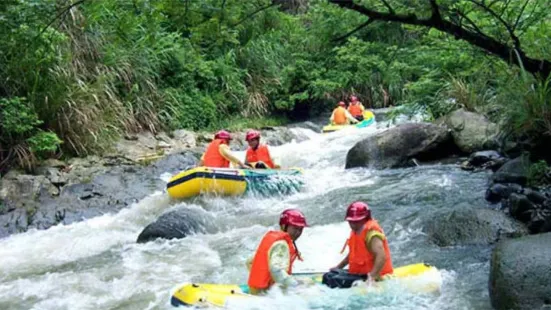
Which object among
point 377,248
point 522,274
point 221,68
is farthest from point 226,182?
point 221,68

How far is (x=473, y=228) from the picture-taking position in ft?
21.1

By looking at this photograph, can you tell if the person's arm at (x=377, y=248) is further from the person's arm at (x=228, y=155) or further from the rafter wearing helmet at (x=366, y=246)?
the person's arm at (x=228, y=155)

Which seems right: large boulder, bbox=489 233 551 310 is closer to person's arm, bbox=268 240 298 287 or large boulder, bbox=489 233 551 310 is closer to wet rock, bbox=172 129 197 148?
person's arm, bbox=268 240 298 287

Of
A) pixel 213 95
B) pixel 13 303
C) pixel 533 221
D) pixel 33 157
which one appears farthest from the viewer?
pixel 213 95

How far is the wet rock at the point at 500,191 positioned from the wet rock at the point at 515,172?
115mm

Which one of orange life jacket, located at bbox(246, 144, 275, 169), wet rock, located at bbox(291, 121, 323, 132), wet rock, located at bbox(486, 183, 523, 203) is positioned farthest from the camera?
wet rock, located at bbox(291, 121, 323, 132)

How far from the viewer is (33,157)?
9.24 metres

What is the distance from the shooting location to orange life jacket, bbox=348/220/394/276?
4.89 metres

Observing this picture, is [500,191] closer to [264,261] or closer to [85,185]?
[264,261]

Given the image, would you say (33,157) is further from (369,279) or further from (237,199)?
(369,279)

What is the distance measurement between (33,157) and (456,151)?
6937 millimetres

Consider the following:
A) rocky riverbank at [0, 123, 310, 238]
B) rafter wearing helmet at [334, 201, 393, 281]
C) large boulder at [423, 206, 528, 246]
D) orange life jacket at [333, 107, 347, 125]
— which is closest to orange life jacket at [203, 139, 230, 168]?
rocky riverbank at [0, 123, 310, 238]

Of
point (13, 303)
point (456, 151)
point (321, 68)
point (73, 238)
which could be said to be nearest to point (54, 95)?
point (73, 238)

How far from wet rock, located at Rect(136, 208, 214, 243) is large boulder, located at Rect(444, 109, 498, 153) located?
4.93 metres
